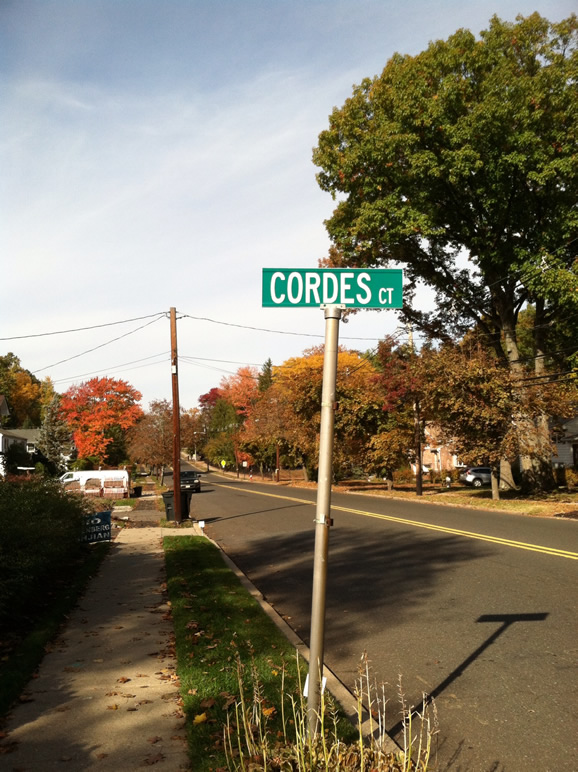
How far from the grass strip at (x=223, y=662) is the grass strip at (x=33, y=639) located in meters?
1.34

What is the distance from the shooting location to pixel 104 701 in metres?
5.42

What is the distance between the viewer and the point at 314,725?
3771 mm

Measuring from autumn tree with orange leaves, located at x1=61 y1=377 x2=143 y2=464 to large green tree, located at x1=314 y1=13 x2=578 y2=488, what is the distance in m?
31.7

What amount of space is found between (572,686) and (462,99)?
82.4ft

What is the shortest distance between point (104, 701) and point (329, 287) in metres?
3.78

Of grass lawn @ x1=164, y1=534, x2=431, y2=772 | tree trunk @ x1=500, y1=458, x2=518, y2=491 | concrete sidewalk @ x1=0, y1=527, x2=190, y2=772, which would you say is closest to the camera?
grass lawn @ x1=164, y1=534, x2=431, y2=772

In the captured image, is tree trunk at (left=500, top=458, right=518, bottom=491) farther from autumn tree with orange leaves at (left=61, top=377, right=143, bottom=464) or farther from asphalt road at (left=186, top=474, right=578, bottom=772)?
autumn tree with orange leaves at (left=61, top=377, right=143, bottom=464)

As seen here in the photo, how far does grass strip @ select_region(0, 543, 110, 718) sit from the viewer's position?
5738mm

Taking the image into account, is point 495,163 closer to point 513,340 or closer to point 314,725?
point 513,340

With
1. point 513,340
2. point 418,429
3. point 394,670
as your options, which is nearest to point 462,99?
point 513,340

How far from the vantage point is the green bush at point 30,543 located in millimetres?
7930

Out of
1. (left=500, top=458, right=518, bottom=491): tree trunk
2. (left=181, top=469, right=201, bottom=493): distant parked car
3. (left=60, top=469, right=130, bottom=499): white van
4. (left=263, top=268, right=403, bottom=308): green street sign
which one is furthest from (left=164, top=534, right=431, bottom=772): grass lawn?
(left=181, top=469, right=201, bottom=493): distant parked car

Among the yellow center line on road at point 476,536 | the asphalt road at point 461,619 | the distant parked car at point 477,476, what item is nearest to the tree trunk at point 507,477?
the yellow center line on road at point 476,536

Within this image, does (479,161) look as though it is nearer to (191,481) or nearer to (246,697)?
(246,697)
